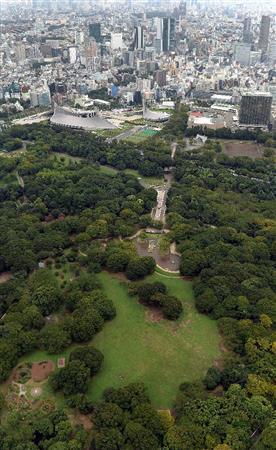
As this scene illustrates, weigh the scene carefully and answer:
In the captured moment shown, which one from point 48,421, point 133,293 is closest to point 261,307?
point 133,293

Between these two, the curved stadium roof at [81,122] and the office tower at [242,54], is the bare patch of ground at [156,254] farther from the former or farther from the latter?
the office tower at [242,54]

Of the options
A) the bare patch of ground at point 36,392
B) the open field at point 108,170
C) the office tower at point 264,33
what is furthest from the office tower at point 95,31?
the bare patch of ground at point 36,392

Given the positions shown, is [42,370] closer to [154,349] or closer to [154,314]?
[154,349]

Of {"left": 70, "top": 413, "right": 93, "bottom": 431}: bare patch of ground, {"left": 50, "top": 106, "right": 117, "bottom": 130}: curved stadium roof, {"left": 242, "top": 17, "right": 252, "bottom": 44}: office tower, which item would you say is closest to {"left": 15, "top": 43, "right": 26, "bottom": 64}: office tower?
{"left": 50, "top": 106, "right": 117, "bottom": 130}: curved stadium roof

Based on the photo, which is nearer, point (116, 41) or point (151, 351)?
point (151, 351)

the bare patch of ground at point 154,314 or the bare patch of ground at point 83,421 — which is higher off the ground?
the bare patch of ground at point 83,421

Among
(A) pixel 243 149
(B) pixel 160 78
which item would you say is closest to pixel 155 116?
(A) pixel 243 149
